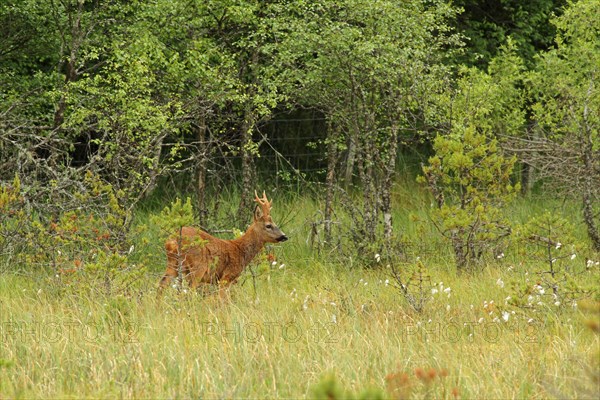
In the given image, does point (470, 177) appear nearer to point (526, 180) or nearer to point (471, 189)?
point (471, 189)

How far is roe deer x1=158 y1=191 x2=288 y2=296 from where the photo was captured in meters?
10.0

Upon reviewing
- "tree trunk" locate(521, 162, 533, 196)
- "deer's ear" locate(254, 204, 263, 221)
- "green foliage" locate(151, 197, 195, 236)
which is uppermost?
"green foliage" locate(151, 197, 195, 236)

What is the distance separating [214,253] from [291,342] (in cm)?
285

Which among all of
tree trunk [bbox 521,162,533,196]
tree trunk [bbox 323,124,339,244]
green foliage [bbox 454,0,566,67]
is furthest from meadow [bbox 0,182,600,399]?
green foliage [bbox 454,0,566,67]

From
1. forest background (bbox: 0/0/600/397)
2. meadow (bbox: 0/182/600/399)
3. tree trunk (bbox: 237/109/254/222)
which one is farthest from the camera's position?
tree trunk (bbox: 237/109/254/222)

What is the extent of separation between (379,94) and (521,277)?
3.62 metres

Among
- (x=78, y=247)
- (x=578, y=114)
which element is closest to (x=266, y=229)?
(x=78, y=247)

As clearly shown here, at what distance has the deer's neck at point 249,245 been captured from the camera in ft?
36.2

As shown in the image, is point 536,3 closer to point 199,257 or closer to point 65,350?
point 199,257

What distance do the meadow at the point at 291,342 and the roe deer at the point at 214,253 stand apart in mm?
249

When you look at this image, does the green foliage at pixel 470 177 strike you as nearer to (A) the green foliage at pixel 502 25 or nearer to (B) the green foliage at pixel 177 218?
(B) the green foliage at pixel 177 218

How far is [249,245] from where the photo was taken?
11094 millimetres

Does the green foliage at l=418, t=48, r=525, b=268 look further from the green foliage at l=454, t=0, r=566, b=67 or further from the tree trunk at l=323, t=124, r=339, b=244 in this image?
the green foliage at l=454, t=0, r=566, b=67

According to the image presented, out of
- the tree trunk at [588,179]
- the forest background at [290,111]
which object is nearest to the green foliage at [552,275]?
the forest background at [290,111]
